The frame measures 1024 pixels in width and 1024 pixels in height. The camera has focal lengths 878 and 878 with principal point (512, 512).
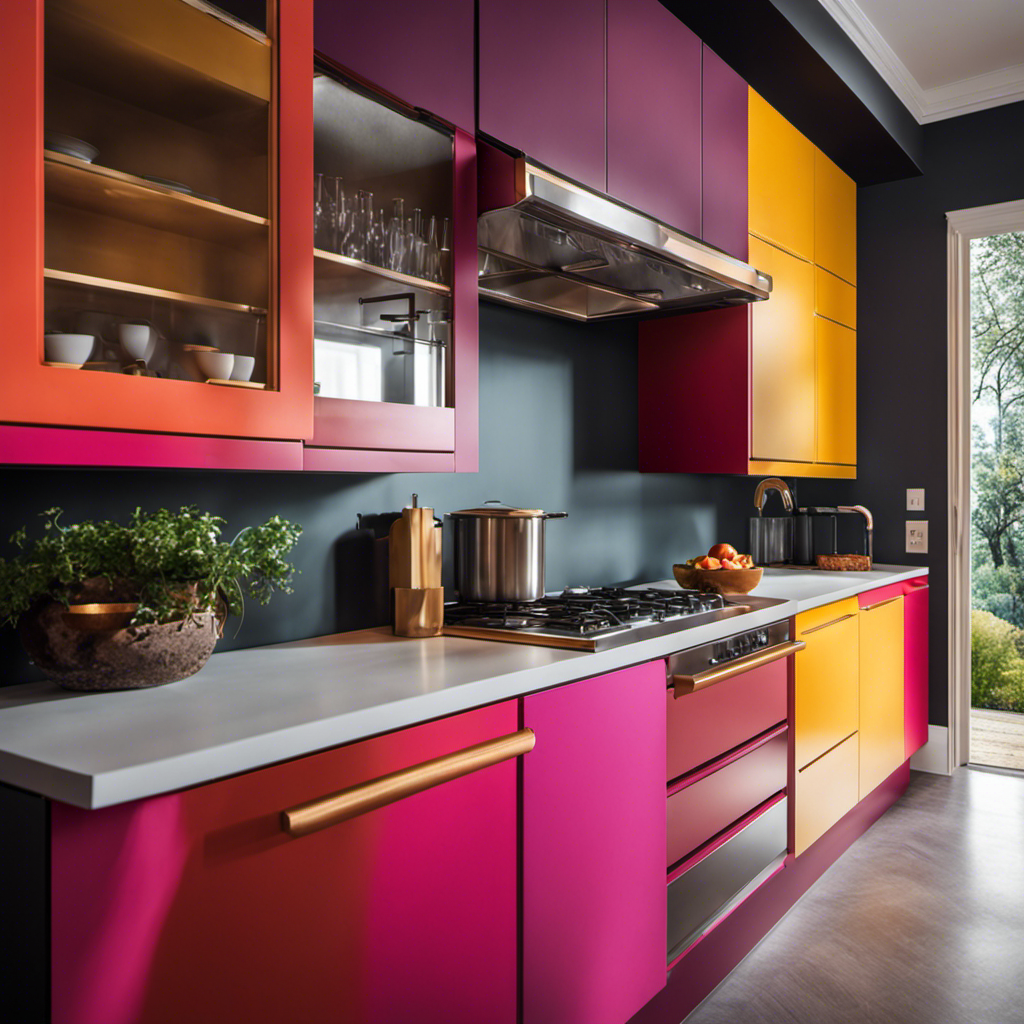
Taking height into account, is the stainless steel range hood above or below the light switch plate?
above

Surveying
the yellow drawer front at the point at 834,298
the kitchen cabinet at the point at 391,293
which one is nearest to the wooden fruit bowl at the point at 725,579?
the kitchen cabinet at the point at 391,293

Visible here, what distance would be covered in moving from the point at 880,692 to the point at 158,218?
115 inches

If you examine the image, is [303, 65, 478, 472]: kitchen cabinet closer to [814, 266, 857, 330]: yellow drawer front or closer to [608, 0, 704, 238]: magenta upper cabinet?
[608, 0, 704, 238]: magenta upper cabinet

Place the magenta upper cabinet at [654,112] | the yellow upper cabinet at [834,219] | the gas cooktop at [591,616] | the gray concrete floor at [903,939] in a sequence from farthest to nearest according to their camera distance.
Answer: the yellow upper cabinet at [834,219] < the magenta upper cabinet at [654,112] < the gray concrete floor at [903,939] < the gas cooktop at [591,616]

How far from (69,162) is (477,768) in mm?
1037

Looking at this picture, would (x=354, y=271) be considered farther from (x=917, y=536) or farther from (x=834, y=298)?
(x=917, y=536)

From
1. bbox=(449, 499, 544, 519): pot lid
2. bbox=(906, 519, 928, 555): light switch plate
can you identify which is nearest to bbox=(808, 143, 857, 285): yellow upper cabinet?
bbox=(906, 519, 928, 555): light switch plate

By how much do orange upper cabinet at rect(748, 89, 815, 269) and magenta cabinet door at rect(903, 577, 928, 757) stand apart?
1466 mm

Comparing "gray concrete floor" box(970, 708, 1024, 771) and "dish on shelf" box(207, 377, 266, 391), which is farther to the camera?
"gray concrete floor" box(970, 708, 1024, 771)

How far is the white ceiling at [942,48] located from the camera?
3.10m

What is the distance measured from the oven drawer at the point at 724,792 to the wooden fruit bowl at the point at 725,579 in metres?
0.45

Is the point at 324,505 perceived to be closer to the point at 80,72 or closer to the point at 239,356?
the point at 239,356

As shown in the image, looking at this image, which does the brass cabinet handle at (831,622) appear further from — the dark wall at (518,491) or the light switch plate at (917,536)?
the light switch plate at (917,536)

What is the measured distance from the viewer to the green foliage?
13.0 ft
